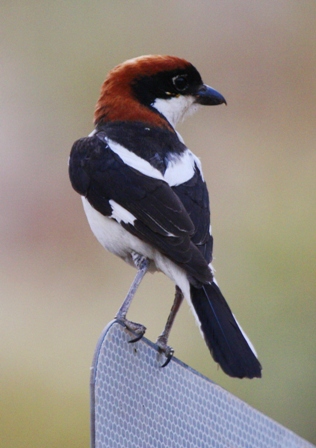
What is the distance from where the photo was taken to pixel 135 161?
2.08m

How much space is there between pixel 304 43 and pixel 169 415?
526cm

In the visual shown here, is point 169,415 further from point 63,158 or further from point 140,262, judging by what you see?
point 63,158

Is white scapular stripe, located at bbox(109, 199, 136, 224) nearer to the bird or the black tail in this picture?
the bird

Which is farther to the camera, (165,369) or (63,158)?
(63,158)

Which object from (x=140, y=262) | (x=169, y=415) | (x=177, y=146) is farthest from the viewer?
(x=177, y=146)

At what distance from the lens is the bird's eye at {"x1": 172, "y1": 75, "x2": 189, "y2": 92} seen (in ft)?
7.94

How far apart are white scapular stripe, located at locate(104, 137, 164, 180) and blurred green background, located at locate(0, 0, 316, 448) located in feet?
6.78

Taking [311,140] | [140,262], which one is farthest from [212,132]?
[140,262]

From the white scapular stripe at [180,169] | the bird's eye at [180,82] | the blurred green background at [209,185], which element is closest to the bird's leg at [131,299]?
the white scapular stripe at [180,169]

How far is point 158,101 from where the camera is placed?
2432 mm

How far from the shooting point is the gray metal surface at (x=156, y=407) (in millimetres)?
1259

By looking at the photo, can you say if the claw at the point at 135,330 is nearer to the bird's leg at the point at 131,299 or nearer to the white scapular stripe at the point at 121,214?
the bird's leg at the point at 131,299

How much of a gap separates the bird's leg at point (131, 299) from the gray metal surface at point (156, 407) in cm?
7

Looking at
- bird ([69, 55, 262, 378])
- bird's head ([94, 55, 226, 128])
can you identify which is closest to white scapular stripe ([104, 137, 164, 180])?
bird ([69, 55, 262, 378])
